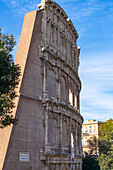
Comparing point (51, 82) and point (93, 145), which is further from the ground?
point (51, 82)

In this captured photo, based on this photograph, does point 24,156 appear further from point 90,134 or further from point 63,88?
point 90,134

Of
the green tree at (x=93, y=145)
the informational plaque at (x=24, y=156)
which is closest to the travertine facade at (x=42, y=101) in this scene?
the informational plaque at (x=24, y=156)

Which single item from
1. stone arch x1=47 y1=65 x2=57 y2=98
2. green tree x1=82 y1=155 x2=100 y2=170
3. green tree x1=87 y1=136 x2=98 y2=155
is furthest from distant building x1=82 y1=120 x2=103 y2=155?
stone arch x1=47 y1=65 x2=57 y2=98

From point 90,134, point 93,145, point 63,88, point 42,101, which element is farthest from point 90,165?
point 90,134

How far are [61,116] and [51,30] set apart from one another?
33.5 ft

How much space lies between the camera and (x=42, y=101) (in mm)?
24656

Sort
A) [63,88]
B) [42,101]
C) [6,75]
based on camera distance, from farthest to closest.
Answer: [63,88] → [42,101] → [6,75]

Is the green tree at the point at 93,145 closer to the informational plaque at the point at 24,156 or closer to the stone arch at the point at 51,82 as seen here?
the stone arch at the point at 51,82

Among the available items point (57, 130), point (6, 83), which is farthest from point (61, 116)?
point (6, 83)

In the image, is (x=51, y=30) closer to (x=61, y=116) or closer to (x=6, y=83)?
(x=61, y=116)

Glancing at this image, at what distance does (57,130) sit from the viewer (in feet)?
89.0

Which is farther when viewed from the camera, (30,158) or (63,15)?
(63,15)

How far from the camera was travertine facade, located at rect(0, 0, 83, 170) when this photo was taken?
69.5 ft

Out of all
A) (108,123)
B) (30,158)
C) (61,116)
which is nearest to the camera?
(30,158)
